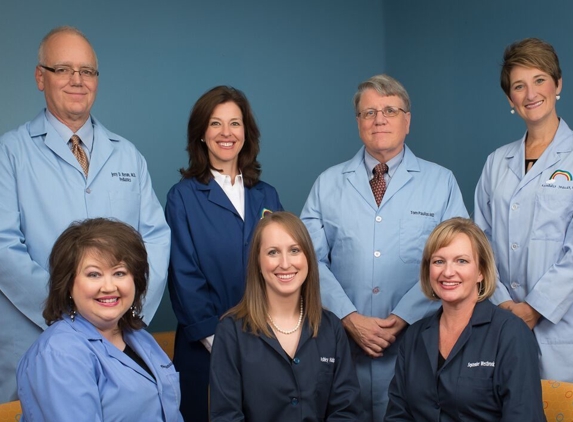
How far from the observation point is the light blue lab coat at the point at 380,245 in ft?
9.46

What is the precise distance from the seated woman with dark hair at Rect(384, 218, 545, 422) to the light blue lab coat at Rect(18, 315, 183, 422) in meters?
0.79

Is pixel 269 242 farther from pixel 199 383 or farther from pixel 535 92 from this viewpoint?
pixel 535 92

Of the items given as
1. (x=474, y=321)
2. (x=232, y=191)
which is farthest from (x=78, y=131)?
(x=474, y=321)

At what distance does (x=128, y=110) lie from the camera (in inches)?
161

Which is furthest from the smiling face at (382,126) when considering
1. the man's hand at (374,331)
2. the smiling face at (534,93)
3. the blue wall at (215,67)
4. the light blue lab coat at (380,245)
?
the blue wall at (215,67)

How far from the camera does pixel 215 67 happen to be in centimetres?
431

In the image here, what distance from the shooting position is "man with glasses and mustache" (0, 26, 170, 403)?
8.54 feet

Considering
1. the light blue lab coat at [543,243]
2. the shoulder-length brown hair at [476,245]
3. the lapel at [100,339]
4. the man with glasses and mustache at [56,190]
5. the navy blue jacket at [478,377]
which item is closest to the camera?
the lapel at [100,339]

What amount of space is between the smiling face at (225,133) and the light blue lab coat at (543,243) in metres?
1.03

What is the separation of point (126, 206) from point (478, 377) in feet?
4.51

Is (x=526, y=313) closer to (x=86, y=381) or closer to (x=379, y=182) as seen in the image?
(x=379, y=182)

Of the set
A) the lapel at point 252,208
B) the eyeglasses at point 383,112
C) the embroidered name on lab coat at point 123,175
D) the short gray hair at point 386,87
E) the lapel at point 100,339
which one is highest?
the short gray hair at point 386,87

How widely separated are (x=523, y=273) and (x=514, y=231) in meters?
0.16

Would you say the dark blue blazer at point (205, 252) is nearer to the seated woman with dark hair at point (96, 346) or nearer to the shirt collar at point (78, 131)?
the shirt collar at point (78, 131)
